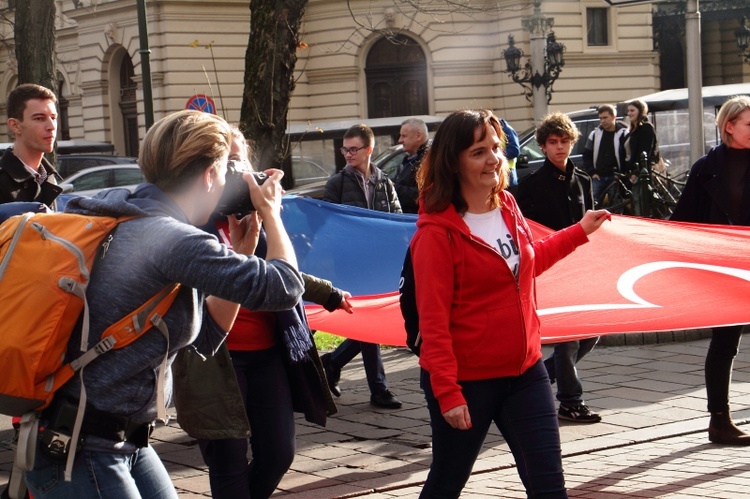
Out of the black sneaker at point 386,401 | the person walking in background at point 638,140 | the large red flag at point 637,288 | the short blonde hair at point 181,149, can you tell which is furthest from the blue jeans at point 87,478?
the person walking in background at point 638,140

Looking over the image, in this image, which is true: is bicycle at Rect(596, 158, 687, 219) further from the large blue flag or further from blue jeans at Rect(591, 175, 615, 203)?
the large blue flag

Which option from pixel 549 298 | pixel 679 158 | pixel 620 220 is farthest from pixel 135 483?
pixel 679 158

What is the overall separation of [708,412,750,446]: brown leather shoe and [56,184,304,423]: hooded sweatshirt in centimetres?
430

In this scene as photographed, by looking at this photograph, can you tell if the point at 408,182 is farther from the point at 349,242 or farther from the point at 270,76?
the point at 349,242

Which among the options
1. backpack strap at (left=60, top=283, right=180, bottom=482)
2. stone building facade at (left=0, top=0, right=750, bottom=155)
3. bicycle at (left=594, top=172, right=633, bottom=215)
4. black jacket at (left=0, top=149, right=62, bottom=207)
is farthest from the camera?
stone building facade at (left=0, top=0, right=750, bottom=155)

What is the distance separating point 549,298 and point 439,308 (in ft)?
7.66

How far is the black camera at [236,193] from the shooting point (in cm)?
354

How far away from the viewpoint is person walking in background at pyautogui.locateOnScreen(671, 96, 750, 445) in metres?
6.68

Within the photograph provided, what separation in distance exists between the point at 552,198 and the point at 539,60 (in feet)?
98.0

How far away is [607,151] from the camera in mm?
17859

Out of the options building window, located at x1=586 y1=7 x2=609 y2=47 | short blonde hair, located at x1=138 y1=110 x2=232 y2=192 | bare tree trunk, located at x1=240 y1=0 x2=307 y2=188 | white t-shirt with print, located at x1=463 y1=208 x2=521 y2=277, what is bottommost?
white t-shirt with print, located at x1=463 y1=208 x2=521 y2=277

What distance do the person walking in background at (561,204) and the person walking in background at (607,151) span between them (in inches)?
402

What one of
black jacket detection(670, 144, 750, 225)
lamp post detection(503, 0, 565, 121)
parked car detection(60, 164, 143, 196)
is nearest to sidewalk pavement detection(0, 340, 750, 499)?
black jacket detection(670, 144, 750, 225)

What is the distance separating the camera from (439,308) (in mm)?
4270
